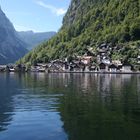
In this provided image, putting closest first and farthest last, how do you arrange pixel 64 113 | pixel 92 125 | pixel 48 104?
pixel 92 125 < pixel 64 113 < pixel 48 104

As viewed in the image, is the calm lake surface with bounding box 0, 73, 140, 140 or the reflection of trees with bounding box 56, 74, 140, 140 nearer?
the calm lake surface with bounding box 0, 73, 140, 140

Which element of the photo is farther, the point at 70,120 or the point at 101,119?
the point at 101,119

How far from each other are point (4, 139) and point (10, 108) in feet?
63.8

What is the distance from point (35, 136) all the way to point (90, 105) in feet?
69.6

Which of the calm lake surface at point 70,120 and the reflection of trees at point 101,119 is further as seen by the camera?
the reflection of trees at point 101,119

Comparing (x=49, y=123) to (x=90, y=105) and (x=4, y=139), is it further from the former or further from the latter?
(x=90, y=105)

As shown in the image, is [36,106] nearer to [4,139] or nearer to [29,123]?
[29,123]

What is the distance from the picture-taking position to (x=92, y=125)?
41.4m

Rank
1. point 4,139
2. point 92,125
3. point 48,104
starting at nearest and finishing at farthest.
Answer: point 4,139 → point 92,125 → point 48,104

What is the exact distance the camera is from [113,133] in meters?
38.0

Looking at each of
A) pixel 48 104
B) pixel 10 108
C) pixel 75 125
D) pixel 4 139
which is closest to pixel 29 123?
pixel 75 125

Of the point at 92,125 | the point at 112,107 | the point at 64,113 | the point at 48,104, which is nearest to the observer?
the point at 92,125

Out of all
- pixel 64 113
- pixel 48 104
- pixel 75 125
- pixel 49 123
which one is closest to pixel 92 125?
pixel 75 125

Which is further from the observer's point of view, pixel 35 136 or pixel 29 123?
pixel 29 123
